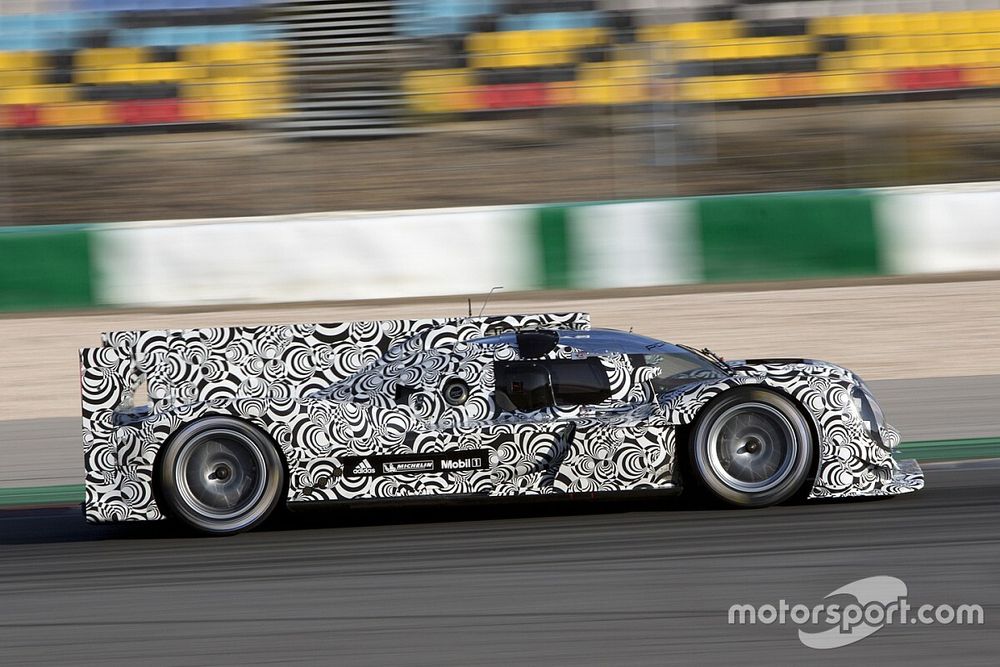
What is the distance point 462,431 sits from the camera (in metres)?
6.44

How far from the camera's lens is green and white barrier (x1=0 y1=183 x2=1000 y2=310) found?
45.4 feet

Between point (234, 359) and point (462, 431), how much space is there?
130 cm

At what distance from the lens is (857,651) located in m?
4.49

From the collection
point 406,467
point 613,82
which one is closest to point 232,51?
point 613,82

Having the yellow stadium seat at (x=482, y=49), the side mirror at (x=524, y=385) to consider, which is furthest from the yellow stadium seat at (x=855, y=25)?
the side mirror at (x=524, y=385)

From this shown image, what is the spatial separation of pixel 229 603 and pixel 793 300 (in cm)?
928

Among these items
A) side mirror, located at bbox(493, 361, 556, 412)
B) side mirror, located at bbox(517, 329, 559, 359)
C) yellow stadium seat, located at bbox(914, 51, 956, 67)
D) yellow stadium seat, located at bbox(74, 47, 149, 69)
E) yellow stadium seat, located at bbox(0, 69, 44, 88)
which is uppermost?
yellow stadium seat, located at bbox(74, 47, 149, 69)

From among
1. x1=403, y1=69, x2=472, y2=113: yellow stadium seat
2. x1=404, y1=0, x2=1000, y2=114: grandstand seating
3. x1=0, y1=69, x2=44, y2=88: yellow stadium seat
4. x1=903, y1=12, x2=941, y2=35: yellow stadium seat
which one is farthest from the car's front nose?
x1=0, y1=69, x2=44, y2=88: yellow stadium seat

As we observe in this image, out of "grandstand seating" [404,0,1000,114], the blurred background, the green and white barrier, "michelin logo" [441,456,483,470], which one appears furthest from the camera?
"grandstand seating" [404,0,1000,114]

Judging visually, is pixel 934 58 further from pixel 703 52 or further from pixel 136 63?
pixel 136 63

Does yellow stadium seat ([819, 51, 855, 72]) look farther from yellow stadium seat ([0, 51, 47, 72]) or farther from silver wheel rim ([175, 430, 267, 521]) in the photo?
silver wheel rim ([175, 430, 267, 521])

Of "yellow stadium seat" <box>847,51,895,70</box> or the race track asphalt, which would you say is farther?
"yellow stadium seat" <box>847,51,895,70</box>

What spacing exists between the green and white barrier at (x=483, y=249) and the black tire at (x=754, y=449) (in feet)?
24.1

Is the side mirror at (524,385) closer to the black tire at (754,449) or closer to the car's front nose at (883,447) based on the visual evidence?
the black tire at (754,449)
